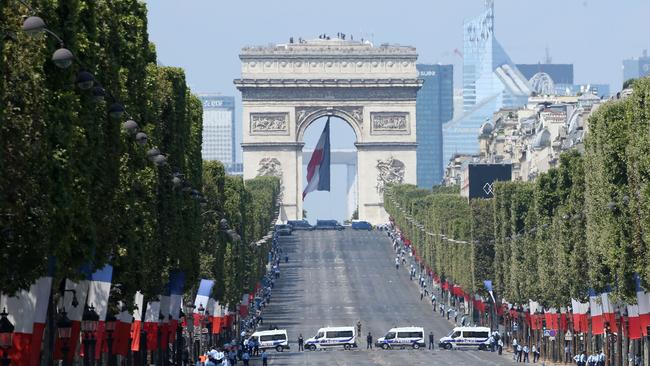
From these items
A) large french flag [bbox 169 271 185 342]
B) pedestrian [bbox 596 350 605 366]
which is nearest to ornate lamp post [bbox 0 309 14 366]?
large french flag [bbox 169 271 185 342]

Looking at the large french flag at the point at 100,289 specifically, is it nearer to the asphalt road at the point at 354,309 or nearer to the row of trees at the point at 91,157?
the row of trees at the point at 91,157

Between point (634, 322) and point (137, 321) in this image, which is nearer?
point (137, 321)

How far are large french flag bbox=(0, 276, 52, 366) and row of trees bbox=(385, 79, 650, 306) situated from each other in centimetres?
2606

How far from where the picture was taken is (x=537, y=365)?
348ft

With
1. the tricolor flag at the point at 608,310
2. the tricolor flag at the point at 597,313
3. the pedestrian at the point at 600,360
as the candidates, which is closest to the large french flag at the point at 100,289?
the tricolor flag at the point at 608,310

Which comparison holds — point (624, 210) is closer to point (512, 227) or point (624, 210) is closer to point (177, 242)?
point (177, 242)

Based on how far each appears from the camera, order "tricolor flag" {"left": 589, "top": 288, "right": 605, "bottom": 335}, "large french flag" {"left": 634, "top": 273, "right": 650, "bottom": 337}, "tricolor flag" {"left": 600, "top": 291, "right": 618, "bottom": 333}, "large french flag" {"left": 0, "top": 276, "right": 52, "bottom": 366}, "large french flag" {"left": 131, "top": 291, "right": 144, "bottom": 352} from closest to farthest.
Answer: "large french flag" {"left": 0, "top": 276, "right": 52, "bottom": 366} < "large french flag" {"left": 131, "top": 291, "right": 144, "bottom": 352} < "large french flag" {"left": 634, "top": 273, "right": 650, "bottom": 337} < "tricolor flag" {"left": 600, "top": 291, "right": 618, "bottom": 333} < "tricolor flag" {"left": 589, "top": 288, "right": 605, "bottom": 335}

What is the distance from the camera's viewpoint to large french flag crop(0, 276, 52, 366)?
4278cm

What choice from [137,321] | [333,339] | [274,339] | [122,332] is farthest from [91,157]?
[333,339]

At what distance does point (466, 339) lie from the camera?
422 feet

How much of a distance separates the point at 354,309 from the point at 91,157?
111m

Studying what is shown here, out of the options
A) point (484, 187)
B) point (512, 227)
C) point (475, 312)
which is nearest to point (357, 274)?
A: point (484, 187)

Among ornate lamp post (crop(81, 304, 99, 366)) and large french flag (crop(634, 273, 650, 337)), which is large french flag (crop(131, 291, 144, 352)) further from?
large french flag (crop(634, 273, 650, 337))

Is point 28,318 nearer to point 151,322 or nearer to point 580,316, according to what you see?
point 151,322
